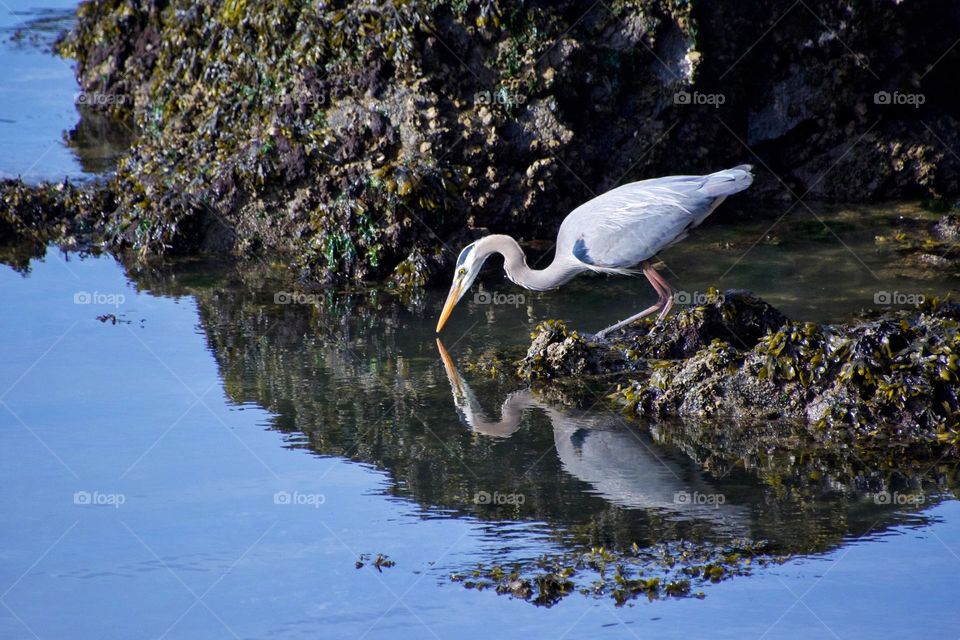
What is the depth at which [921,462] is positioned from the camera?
6695mm

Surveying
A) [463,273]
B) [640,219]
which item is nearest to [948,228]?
[640,219]

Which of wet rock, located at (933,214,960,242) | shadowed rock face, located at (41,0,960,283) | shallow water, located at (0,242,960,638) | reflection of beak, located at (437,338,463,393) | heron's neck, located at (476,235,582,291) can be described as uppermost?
shadowed rock face, located at (41,0,960,283)

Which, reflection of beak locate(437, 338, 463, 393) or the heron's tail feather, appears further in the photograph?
the heron's tail feather

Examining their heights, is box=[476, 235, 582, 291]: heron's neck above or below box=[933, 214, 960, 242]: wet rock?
below

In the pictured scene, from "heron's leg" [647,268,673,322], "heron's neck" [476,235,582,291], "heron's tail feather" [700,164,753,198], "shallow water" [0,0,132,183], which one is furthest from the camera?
"shallow water" [0,0,132,183]

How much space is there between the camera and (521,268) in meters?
9.23

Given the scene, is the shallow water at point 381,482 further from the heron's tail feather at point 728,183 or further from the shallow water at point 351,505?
the heron's tail feather at point 728,183

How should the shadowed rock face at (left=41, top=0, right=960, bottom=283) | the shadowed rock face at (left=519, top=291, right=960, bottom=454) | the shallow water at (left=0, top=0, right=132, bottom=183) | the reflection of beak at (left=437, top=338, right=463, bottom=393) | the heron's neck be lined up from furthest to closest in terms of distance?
the shallow water at (left=0, top=0, right=132, bottom=183), the shadowed rock face at (left=41, top=0, right=960, bottom=283), the heron's neck, the reflection of beak at (left=437, top=338, right=463, bottom=393), the shadowed rock face at (left=519, top=291, right=960, bottom=454)

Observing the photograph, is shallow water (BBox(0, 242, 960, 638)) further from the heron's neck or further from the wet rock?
the wet rock

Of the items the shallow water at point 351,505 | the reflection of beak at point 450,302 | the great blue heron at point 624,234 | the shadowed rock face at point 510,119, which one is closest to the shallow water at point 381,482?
the shallow water at point 351,505

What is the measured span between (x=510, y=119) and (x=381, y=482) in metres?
4.80

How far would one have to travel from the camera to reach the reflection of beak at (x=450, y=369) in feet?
26.7

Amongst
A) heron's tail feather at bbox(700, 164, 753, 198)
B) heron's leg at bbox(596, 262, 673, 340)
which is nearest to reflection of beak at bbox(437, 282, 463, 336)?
heron's leg at bbox(596, 262, 673, 340)

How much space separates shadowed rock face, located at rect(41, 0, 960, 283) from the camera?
10500mm
